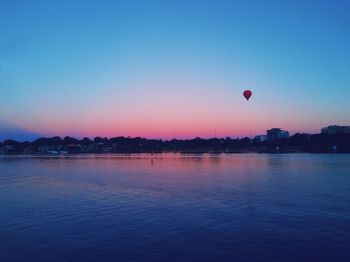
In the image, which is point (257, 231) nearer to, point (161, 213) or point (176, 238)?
point (176, 238)

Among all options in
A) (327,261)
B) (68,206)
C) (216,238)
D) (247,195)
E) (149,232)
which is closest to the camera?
(327,261)

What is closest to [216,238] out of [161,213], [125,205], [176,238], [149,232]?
[176,238]

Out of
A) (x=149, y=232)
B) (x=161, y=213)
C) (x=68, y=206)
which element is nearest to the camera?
(x=149, y=232)

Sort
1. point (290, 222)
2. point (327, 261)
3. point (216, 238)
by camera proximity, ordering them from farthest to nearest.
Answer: point (290, 222) < point (216, 238) < point (327, 261)

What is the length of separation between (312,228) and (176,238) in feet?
21.3

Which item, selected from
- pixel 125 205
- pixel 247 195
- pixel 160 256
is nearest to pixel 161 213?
pixel 125 205

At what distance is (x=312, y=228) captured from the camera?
56.9ft

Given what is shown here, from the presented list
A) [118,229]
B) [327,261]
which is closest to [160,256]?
[118,229]

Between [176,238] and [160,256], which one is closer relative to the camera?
[160,256]

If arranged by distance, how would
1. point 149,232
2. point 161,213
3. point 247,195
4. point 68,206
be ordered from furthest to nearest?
1. point 247,195
2. point 68,206
3. point 161,213
4. point 149,232

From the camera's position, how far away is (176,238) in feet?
51.4

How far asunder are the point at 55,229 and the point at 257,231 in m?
9.24

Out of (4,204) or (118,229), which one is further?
(4,204)

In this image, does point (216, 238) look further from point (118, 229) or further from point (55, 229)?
point (55, 229)
